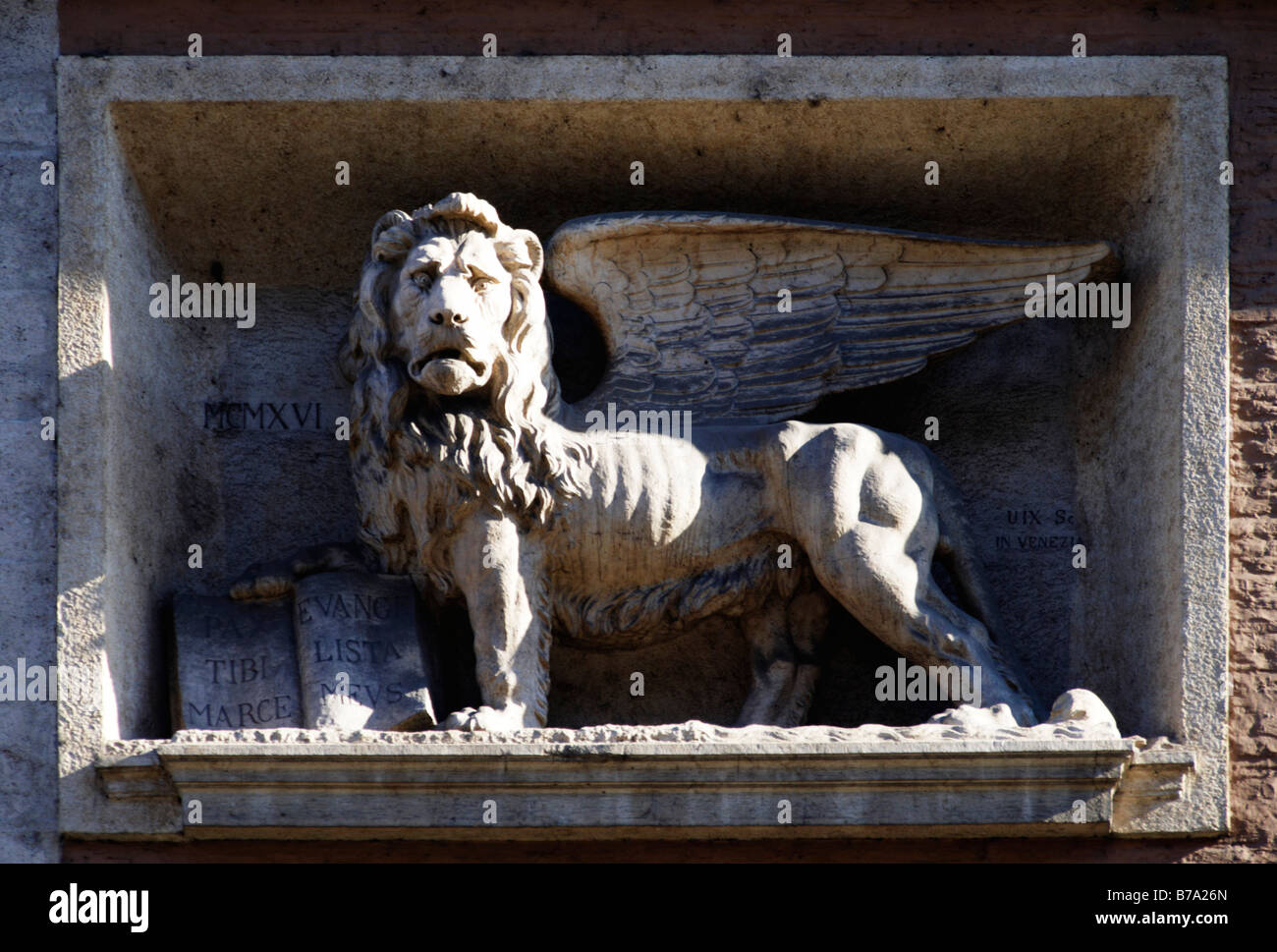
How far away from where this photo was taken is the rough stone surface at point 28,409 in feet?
21.0

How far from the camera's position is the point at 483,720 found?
21.1 feet

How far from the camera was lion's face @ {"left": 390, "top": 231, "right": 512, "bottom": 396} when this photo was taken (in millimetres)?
6516

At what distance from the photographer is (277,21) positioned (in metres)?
6.89

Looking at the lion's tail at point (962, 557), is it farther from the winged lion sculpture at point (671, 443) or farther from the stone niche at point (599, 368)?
the stone niche at point (599, 368)

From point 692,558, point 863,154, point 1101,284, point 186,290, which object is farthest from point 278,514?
point 1101,284

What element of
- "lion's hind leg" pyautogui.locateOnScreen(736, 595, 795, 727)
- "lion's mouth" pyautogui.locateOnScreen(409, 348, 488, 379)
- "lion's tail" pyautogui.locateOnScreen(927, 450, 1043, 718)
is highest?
"lion's mouth" pyautogui.locateOnScreen(409, 348, 488, 379)

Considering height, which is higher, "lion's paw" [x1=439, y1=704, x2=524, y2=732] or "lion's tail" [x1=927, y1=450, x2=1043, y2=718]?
"lion's tail" [x1=927, y1=450, x2=1043, y2=718]

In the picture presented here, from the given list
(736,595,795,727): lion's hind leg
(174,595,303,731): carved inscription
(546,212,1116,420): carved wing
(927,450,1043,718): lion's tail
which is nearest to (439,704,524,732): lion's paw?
(174,595,303,731): carved inscription

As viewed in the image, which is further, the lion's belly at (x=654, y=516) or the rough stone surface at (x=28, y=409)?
the lion's belly at (x=654, y=516)

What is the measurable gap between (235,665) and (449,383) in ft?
3.05

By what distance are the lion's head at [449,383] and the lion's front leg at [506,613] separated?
0.07 metres

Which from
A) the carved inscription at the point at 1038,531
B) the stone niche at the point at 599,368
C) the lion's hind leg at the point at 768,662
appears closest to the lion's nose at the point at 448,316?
the stone niche at the point at 599,368

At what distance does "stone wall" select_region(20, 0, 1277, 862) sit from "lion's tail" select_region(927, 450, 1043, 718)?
63cm

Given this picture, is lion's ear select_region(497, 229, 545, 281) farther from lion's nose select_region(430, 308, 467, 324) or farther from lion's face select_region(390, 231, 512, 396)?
lion's nose select_region(430, 308, 467, 324)
